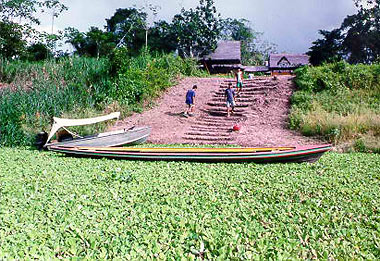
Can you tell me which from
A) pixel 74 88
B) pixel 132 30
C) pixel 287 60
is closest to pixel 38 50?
pixel 132 30

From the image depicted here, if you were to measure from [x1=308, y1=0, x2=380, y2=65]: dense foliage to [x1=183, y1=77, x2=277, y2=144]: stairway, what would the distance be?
491 inches

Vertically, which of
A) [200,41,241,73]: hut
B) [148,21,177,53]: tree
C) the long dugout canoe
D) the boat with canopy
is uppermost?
[148,21,177,53]: tree

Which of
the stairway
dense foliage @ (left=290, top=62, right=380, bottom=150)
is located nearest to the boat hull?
the stairway

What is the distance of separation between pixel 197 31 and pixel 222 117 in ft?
53.2

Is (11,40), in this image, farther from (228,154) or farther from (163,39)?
(228,154)

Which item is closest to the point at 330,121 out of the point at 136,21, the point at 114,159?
the point at 114,159

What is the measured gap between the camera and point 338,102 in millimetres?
12070

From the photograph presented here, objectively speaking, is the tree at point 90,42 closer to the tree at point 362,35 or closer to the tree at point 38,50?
the tree at point 38,50

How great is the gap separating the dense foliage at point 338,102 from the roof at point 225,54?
1355cm

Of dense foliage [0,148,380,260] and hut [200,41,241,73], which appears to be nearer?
dense foliage [0,148,380,260]

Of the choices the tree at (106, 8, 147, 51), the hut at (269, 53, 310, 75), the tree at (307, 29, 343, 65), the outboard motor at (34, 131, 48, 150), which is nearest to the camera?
the outboard motor at (34, 131, 48, 150)

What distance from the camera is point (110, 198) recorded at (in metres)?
4.36

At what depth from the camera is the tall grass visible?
10.6 metres

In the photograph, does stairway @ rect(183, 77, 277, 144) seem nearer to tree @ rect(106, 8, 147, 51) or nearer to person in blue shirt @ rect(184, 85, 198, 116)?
person in blue shirt @ rect(184, 85, 198, 116)
